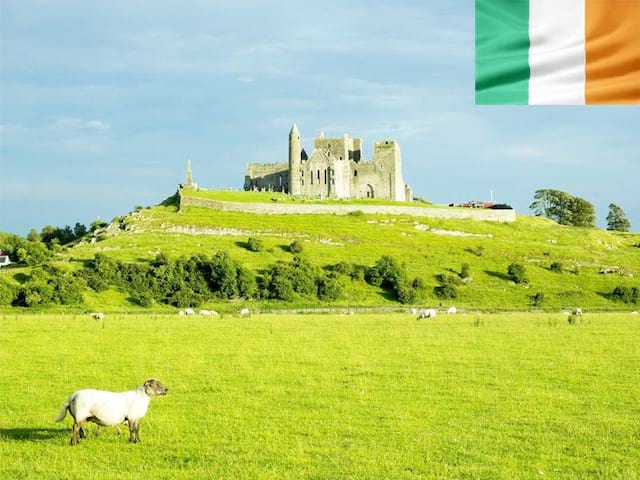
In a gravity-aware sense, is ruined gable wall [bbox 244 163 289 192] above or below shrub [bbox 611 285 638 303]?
above

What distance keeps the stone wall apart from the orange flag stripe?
120 m

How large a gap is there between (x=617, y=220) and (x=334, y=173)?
6539cm

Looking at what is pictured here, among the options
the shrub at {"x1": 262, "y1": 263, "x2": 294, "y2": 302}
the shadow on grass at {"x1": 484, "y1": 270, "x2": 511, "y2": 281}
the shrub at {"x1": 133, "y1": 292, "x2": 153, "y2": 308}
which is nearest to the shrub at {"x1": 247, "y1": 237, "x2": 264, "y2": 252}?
the shrub at {"x1": 262, "y1": 263, "x2": 294, "y2": 302}

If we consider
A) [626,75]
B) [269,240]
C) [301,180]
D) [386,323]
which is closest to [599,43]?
[626,75]

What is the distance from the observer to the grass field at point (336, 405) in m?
16.3

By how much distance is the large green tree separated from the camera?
17212 cm

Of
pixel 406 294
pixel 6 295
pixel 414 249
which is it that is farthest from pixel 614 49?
pixel 414 249

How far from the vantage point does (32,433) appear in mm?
18891

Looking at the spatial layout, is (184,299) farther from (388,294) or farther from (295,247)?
(295,247)

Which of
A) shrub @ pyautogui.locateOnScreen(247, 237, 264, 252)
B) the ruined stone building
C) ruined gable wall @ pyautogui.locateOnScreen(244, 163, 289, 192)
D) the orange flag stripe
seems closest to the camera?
the orange flag stripe

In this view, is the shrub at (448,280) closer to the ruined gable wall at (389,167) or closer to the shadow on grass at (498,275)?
the shadow on grass at (498,275)

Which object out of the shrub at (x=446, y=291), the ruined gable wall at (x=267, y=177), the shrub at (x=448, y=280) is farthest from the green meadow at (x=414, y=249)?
the ruined gable wall at (x=267, y=177)

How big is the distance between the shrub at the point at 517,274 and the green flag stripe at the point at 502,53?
308 ft

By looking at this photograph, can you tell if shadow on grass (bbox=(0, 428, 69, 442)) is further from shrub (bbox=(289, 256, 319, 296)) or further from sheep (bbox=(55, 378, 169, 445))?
shrub (bbox=(289, 256, 319, 296))
